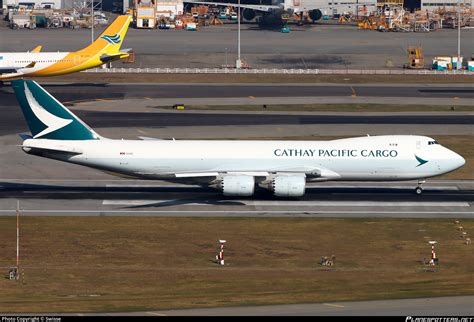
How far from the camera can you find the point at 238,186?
7538 centimetres

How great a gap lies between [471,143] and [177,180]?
3561cm

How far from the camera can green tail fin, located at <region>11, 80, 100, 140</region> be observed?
249 ft

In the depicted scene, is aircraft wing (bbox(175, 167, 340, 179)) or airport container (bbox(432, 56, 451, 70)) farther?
airport container (bbox(432, 56, 451, 70))

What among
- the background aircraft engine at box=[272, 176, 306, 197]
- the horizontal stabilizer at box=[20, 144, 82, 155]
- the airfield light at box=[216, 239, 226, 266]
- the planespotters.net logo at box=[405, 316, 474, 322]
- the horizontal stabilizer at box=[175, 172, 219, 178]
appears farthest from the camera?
the horizontal stabilizer at box=[175, 172, 219, 178]

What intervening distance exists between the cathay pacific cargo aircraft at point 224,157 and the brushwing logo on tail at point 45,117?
0.23 feet

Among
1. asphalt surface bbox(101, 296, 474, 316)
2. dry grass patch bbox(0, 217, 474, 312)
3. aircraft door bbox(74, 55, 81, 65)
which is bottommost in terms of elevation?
dry grass patch bbox(0, 217, 474, 312)

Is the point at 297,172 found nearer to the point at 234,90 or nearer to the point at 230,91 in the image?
the point at 230,91

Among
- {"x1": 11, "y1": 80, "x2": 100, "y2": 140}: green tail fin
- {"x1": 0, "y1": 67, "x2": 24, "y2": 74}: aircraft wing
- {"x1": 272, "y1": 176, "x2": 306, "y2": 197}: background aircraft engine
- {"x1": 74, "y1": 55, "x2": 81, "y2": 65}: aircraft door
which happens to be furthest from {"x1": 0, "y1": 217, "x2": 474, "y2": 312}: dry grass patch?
{"x1": 74, "y1": 55, "x2": 81, "y2": 65}: aircraft door

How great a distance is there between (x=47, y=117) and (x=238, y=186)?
46.4ft

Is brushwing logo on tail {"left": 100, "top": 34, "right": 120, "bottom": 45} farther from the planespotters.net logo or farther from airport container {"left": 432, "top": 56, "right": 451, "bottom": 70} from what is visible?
the planespotters.net logo

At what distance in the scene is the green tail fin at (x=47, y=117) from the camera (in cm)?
7588

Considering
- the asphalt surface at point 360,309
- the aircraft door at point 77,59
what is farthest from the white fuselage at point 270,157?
the aircraft door at point 77,59

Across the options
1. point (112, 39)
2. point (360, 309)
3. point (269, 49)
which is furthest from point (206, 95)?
point (360, 309)

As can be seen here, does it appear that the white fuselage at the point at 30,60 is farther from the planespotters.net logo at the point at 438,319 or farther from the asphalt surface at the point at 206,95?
the planespotters.net logo at the point at 438,319
